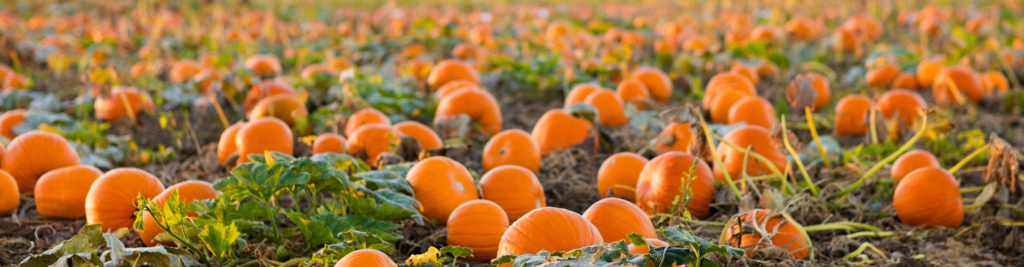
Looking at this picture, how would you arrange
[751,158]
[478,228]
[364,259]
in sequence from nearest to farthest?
[364,259]
[478,228]
[751,158]

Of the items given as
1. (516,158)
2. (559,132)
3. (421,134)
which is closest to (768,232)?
(516,158)

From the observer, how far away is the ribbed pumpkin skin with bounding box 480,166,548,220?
2943 mm

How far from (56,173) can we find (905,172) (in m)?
3.56

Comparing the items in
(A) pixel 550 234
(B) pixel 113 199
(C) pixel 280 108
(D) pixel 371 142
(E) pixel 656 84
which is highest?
(A) pixel 550 234

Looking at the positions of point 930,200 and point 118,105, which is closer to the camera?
point 930,200

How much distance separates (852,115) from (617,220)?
285cm

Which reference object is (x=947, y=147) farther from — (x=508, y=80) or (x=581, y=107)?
(x=508, y=80)

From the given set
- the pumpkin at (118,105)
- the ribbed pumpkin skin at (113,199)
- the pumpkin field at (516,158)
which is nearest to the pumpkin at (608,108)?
the pumpkin field at (516,158)

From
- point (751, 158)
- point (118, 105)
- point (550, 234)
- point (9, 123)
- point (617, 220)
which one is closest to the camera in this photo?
point (550, 234)

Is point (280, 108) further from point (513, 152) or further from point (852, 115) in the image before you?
point (852, 115)

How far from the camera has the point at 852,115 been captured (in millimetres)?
4652

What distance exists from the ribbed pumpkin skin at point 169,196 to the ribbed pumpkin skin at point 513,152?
4.17 feet

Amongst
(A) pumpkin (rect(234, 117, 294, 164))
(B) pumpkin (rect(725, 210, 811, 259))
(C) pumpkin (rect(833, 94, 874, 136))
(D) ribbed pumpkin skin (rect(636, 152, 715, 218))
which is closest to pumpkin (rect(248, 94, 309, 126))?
(A) pumpkin (rect(234, 117, 294, 164))

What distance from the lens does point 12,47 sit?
7.39 meters
